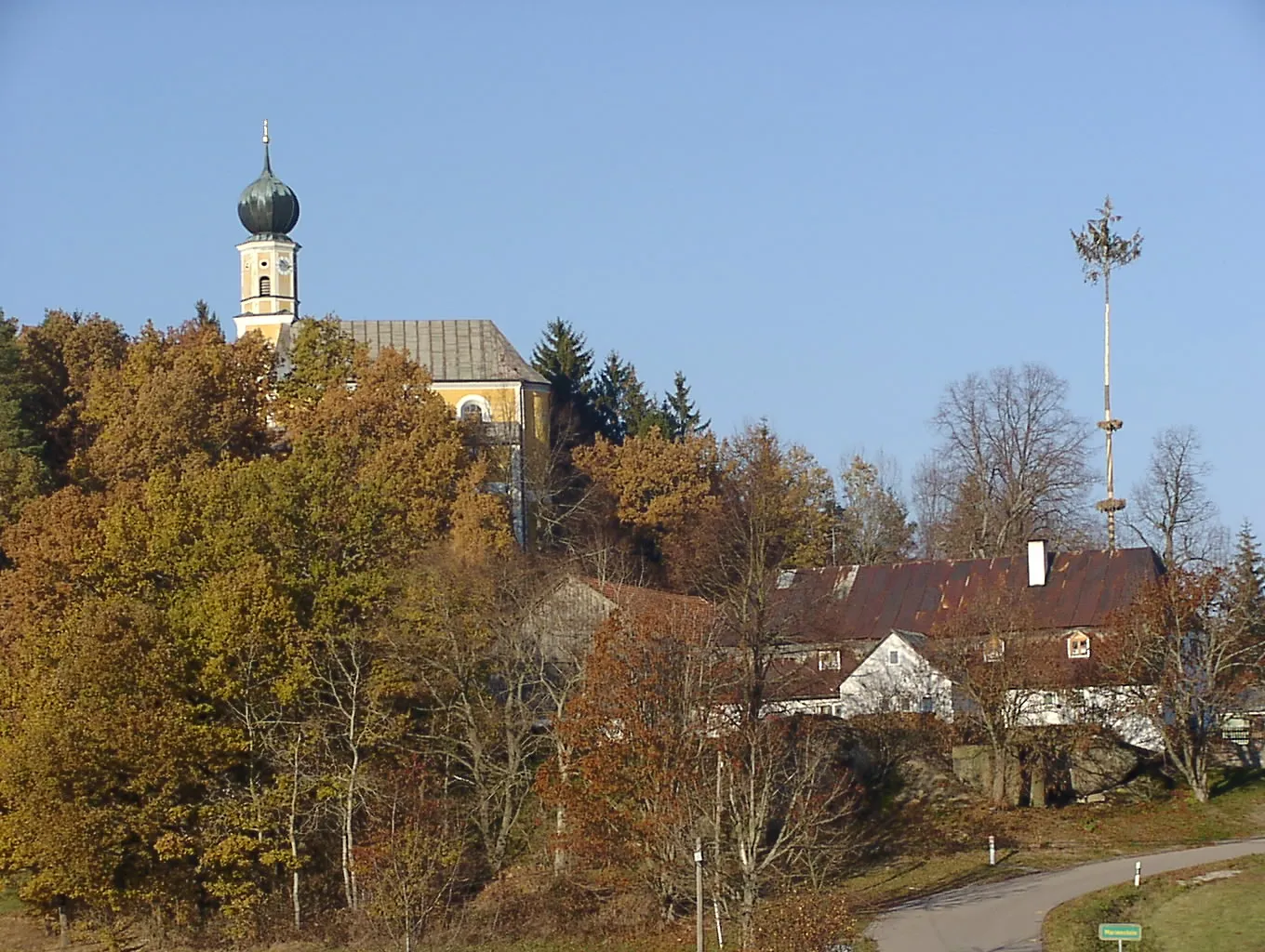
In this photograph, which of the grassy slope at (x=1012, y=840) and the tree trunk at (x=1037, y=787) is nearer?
the grassy slope at (x=1012, y=840)

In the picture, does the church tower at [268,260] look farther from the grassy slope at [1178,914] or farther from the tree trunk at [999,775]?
the grassy slope at [1178,914]

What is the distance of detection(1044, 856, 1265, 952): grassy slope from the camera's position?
29.2 metres

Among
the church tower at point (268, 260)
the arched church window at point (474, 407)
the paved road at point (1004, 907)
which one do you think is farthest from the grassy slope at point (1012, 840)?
the church tower at point (268, 260)

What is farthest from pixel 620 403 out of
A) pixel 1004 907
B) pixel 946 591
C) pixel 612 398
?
pixel 1004 907

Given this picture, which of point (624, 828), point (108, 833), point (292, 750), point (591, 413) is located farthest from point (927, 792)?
point (591, 413)

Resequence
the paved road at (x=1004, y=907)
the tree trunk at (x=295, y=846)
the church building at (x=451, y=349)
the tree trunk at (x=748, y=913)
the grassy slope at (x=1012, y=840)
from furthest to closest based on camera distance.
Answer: the church building at (x=451, y=349), the tree trunk at (x=295, y=846), the grassy slope at (x=1012, y=840), the paved road at (x=1004, y=907), the tree trunk at (x=748, y=913)

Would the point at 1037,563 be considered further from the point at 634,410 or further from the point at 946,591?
the point at 634,410

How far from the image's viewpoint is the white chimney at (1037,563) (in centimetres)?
5216

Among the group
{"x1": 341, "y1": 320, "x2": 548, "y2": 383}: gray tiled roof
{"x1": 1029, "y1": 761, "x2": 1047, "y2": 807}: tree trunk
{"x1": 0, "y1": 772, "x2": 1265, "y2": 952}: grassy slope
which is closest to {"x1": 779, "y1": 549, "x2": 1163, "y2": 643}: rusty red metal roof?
{"x1": 1029, "y1": 761, "x2": 1047, "y2": 807}: tree trunk

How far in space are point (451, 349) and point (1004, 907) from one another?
1834 inches

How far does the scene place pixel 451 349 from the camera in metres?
75.8

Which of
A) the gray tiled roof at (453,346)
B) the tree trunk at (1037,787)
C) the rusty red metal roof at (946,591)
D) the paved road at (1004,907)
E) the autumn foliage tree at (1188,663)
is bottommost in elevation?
the paved road at (1004,907)

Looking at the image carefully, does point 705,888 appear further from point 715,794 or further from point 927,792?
point 927,792

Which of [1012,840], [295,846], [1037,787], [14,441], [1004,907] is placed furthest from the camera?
[14,441]
